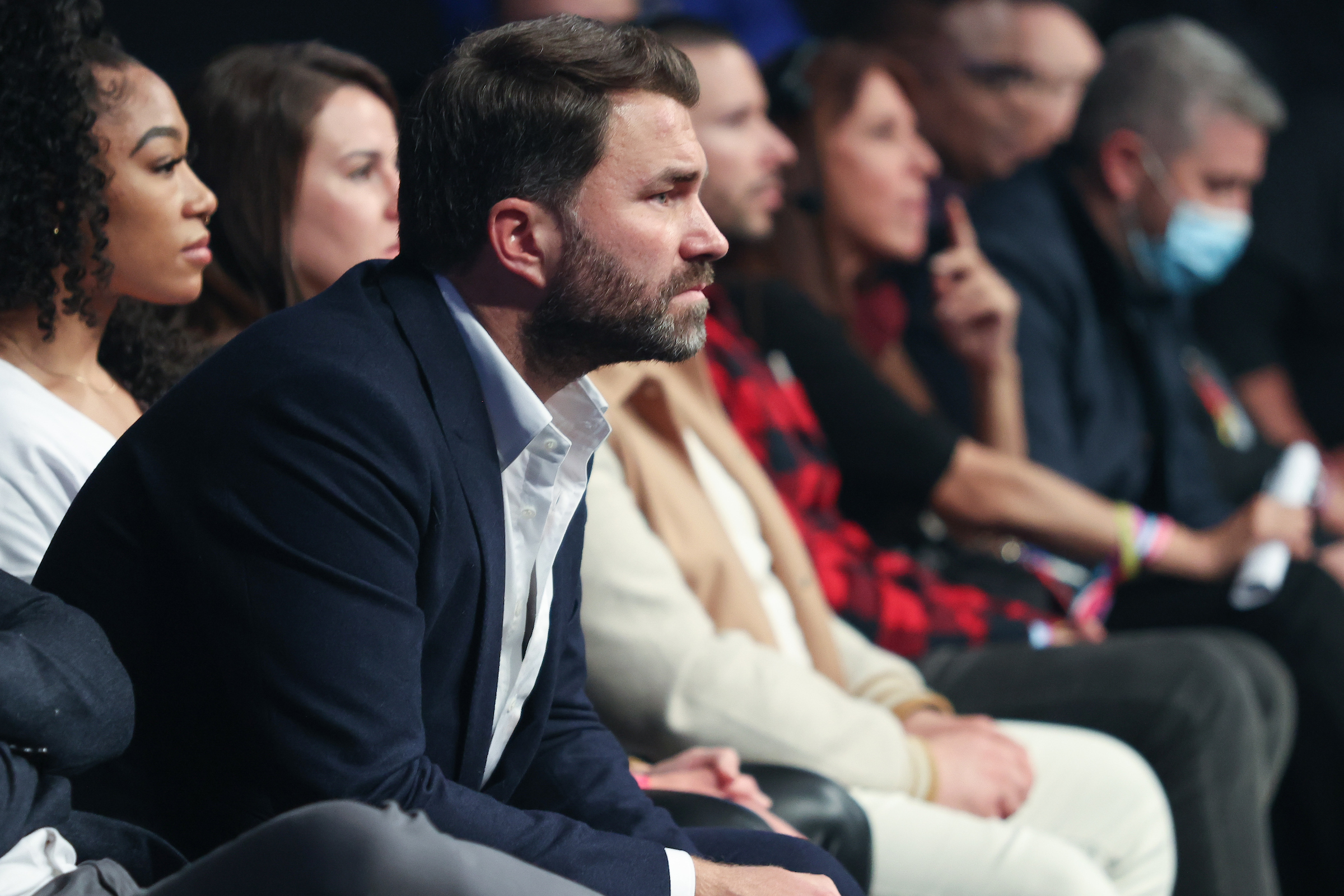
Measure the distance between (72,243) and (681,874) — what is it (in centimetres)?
82

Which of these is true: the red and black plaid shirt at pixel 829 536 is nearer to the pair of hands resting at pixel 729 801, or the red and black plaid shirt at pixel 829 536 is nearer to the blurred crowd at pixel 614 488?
the blurred crowd at pixel 614 488

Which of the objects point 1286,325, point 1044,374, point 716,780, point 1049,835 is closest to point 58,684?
point 716,780

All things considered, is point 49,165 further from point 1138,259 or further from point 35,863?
point 1138,259

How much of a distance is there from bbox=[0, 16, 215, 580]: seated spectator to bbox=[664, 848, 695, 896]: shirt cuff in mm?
633

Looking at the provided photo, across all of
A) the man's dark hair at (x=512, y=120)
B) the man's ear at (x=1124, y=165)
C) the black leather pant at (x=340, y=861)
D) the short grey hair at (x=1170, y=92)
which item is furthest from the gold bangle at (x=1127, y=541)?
the black leather pant at (x=340, y=861)

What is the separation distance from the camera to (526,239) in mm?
1277

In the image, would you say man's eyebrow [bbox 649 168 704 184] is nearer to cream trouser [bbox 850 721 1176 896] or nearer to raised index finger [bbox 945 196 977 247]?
cream trouser [bbox 850 721 1176 896]

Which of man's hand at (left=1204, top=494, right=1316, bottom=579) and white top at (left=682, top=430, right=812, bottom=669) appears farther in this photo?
man's hand at (left=1204, top=494, right=1316, bottom=579)

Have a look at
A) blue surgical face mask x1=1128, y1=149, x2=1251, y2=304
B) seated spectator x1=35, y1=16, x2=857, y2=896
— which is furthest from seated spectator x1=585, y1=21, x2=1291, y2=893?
blue surgical face mask x1=1128, y1=149, x2=1251, y2=304

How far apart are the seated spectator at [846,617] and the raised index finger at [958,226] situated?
1.92 ft

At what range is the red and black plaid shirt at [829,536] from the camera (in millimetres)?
2393

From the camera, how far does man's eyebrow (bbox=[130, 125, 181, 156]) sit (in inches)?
56.4

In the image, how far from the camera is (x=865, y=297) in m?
3.05

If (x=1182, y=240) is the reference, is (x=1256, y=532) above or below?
below
